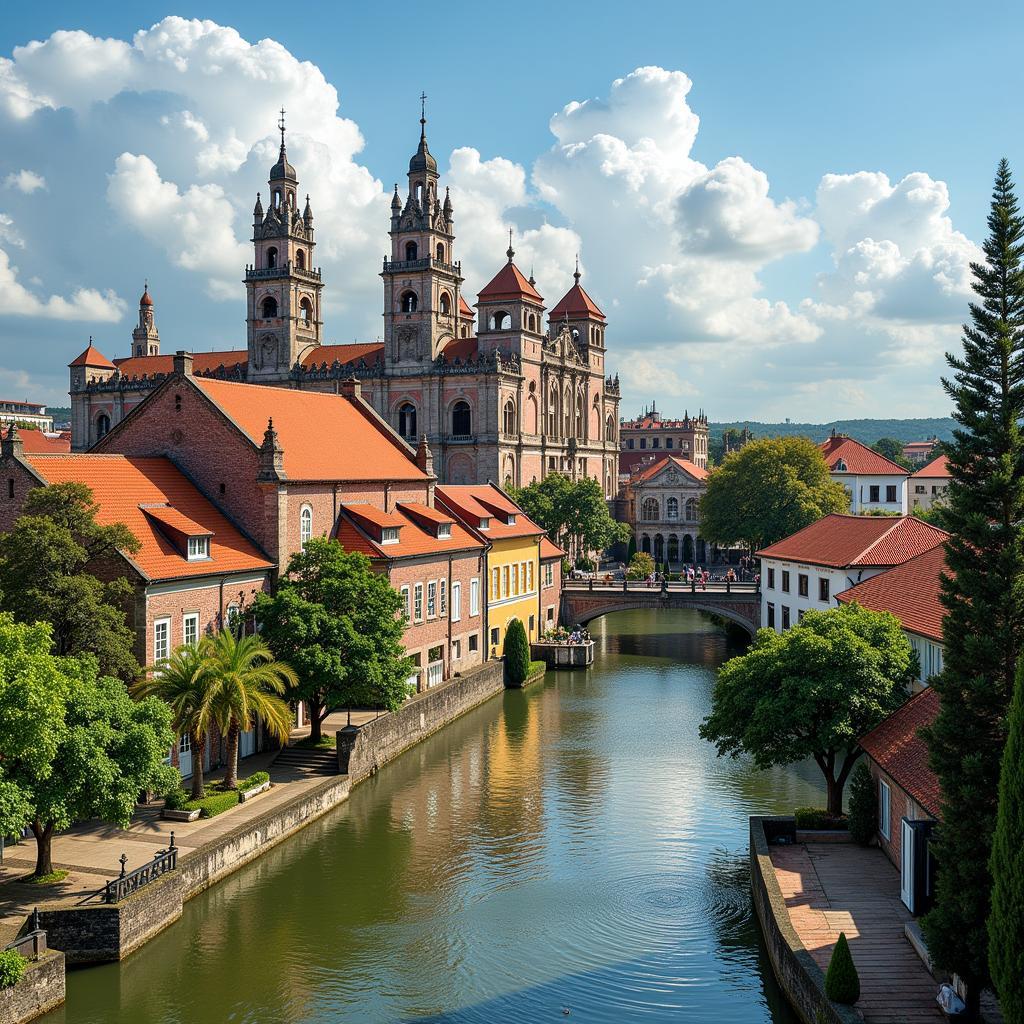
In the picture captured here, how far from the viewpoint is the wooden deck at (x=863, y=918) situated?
18922 mm

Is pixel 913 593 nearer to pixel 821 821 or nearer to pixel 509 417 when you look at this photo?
pixel 821 821

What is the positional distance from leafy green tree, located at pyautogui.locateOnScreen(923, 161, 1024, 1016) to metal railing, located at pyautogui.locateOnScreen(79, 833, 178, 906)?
55.2 feet

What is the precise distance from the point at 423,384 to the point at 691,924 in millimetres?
82769

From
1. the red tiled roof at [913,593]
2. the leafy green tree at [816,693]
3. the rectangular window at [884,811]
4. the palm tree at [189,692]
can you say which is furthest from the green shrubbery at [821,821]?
the palm tree at [189,692]

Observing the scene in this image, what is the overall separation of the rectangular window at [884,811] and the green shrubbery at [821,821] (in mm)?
1576

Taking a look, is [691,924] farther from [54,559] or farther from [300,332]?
[300,332]

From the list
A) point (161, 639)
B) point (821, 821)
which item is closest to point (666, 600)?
point (821, 821)

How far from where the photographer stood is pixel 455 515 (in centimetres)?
5634

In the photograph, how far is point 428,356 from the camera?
342ft

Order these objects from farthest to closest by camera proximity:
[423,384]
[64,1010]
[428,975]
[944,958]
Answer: [423,384] → [428,975] → [64,1010] → [944,958]

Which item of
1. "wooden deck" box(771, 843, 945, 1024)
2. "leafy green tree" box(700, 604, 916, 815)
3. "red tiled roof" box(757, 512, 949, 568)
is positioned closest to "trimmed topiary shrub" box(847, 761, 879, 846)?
"wooden deck" box(771, 843, 945, 1024)

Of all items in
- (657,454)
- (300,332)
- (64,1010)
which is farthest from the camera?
(657,454)

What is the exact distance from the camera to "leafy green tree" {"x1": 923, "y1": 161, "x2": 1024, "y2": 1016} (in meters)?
18.5

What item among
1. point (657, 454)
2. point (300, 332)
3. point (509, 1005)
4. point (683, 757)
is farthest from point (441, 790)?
point (657, 454)
